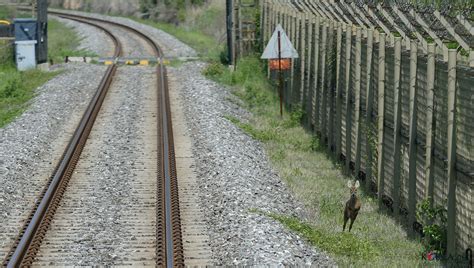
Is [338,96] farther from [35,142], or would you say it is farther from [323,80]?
[35,142]

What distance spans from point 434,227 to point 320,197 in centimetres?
379

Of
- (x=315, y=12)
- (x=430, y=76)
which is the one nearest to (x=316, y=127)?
(x=315, y=12)

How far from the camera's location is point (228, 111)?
25.6m

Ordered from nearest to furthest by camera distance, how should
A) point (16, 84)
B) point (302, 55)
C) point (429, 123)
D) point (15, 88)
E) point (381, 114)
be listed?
point (429, 123), point (381, 114), point (302, 55), point (15, 88), point (16, 84)

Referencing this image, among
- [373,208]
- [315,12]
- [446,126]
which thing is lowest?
[373,208]

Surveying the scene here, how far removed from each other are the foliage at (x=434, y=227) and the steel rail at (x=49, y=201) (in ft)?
17.5

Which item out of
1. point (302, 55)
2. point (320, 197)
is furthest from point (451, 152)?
point (302, 55)

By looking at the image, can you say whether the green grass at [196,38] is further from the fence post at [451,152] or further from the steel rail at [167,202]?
the fence post at [451,152]

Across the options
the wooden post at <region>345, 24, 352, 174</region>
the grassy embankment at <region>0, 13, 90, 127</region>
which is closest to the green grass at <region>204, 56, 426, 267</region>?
the wooden post at <region>345, 24, 352, 174</region>

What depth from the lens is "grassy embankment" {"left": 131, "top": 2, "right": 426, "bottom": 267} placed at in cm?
1282

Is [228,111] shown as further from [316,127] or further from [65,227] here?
[65,227]

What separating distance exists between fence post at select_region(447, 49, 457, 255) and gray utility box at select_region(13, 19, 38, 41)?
26.1 m

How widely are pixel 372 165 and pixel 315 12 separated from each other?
Answer: 950 centimetres

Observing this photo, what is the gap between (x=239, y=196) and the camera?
15539mm
